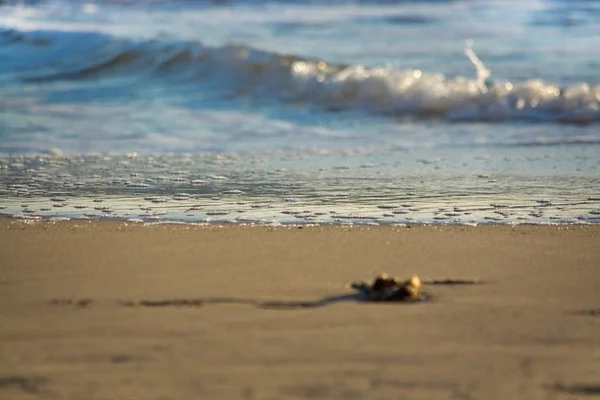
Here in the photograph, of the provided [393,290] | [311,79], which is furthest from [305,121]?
[393,290]

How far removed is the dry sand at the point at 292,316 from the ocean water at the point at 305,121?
48 centimetres

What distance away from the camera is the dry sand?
8.94ft

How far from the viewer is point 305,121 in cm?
840

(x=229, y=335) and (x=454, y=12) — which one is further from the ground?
(x=454, y=12)

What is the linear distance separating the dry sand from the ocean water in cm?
48

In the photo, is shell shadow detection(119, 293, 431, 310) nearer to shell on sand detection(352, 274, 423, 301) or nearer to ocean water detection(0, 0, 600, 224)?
shell on sand detection(352, 274, 423, 301)

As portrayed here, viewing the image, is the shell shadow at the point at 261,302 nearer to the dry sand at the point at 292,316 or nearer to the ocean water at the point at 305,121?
the dry sand at the point at 292,316

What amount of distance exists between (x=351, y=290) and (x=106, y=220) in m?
1.57

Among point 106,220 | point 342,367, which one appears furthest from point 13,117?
point 342,367

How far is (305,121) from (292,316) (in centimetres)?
527

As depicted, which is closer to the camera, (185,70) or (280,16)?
(185,70)

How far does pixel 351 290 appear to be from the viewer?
3492 millimetres

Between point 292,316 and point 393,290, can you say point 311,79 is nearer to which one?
point 393,290

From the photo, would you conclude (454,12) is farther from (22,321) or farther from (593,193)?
(22,321)
